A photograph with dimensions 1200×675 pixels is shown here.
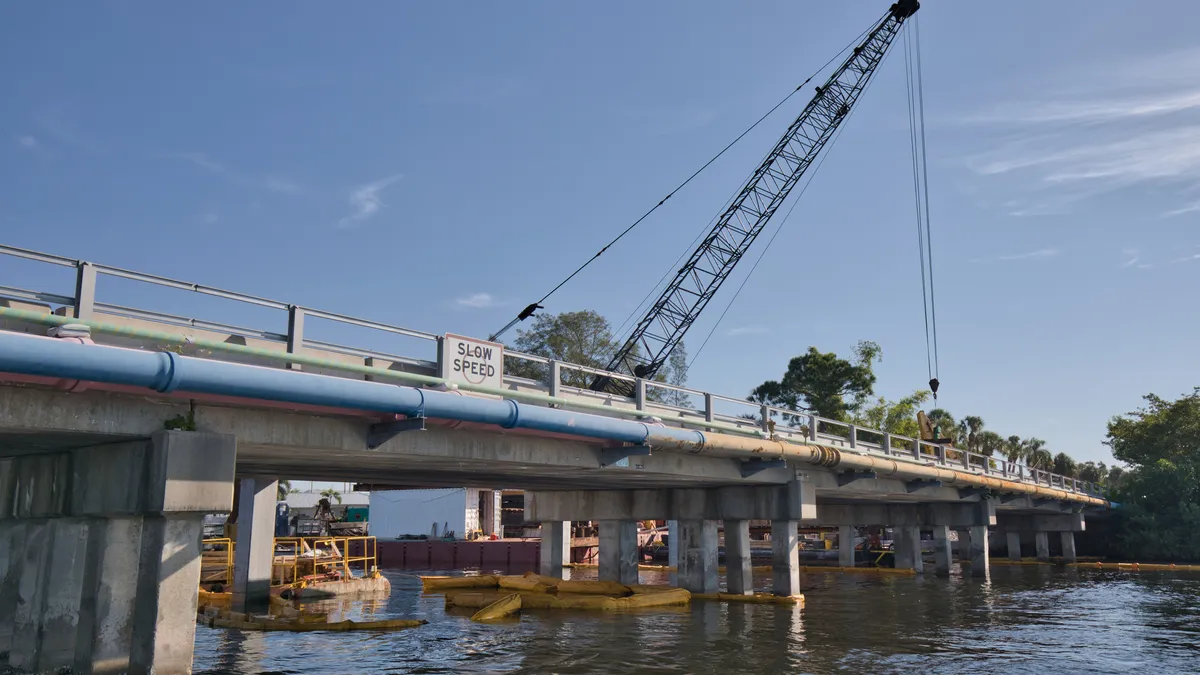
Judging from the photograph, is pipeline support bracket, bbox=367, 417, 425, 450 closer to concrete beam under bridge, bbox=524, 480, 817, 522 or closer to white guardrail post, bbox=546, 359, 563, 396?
white guardrail post, bbox=546, 359, 563, 396

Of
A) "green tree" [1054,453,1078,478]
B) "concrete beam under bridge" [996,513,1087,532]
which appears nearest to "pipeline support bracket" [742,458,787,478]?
"concrete beam under bridge" [996,513,1087,532]

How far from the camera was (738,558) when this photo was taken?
3894 cm

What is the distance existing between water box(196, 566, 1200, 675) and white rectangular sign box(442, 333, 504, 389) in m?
6.95

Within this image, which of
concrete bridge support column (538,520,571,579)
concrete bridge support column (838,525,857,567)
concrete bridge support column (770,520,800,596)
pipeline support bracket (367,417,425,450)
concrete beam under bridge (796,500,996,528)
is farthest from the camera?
concrete bridge support column (838,525,857,567)

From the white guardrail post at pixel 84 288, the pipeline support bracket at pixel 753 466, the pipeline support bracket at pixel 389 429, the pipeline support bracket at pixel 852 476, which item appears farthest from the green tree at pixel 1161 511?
the white guardrail post at pixel 84 288

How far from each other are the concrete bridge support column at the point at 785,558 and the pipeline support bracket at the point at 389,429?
21.5 metres

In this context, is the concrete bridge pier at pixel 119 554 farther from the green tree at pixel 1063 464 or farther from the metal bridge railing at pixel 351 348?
the green tree at pixel 1063 464

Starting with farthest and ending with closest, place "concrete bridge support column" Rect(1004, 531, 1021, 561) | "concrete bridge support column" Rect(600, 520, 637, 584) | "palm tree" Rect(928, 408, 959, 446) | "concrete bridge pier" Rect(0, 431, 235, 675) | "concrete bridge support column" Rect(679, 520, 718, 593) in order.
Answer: "palm tree" Rect(928, 408, 959, 446) < "concrete bridge support column" Rect(1004, 531, 1021, 561) < "concrete bridge support column" Rect(600, 520, 637, 584) < "concrete bridge support column" Rect(679, 520, 718, 593) < "concrete bridge pier" Rect(0, 431, 235, 675)

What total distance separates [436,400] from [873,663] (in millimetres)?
12959

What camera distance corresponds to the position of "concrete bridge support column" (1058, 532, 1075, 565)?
76688mm

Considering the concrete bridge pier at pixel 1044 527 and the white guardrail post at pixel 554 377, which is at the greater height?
the white guardrail post at pixel 554 377

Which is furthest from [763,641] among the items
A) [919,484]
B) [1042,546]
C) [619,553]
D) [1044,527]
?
[1042,546]

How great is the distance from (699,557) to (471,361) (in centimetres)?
2118

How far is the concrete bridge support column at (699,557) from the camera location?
3941cm
